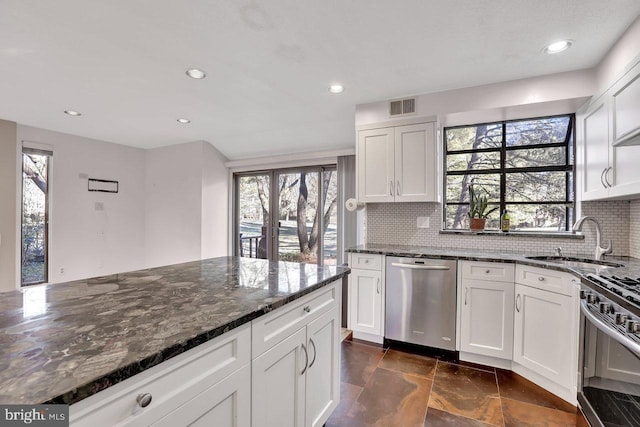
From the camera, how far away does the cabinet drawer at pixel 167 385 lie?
0.61 m

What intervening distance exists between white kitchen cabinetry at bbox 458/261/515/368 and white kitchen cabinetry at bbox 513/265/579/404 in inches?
2.4

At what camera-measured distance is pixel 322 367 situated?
1532 mm

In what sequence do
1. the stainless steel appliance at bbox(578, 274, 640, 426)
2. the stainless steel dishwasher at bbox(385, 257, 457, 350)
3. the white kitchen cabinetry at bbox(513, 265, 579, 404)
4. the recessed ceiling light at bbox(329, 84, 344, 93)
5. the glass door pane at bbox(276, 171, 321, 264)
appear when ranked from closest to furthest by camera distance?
1. the stainless steel appliance at bbox(578, 274, 640, 426)
2. the white kitchen cabinetry at bbox(513, 265, 579, 404)
3. the stainless steel dishwasher at bbox(385, 257, 457, 350)
4. the recessed ceiling light at bbox(329, 84, 344, 93)
5. the glass door pane at bbox(276, 171, 321, 264)

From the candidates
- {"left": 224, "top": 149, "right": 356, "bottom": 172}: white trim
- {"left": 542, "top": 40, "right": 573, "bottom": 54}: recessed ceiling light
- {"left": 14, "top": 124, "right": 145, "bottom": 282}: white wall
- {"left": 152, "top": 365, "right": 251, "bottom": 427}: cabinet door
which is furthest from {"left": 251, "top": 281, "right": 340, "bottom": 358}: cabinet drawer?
{"left": 14, "top": 124, "right": 145, "bottom": 282}: white wall

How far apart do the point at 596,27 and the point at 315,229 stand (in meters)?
3.32

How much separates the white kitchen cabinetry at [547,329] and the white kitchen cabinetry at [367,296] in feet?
3.52

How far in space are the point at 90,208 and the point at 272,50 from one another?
13.5ft

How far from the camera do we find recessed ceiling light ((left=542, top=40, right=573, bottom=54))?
1.99 metres

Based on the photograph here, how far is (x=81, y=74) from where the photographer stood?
8.14ft

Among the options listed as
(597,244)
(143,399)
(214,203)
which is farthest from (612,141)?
(214,203)

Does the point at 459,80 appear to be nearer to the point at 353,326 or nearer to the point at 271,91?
the point at 271,91

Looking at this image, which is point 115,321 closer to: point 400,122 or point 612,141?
point 400,122

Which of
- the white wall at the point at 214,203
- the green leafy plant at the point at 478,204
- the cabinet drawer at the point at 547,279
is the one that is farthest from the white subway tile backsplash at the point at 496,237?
the white wall at the point at 214,203

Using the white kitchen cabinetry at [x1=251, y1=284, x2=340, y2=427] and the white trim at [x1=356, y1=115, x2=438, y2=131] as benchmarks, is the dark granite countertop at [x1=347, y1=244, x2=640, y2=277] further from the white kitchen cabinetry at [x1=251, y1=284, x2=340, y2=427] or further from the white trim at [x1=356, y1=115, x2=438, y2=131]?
the white trim at [x1=356, y1=115, x2=438, y2=131]
